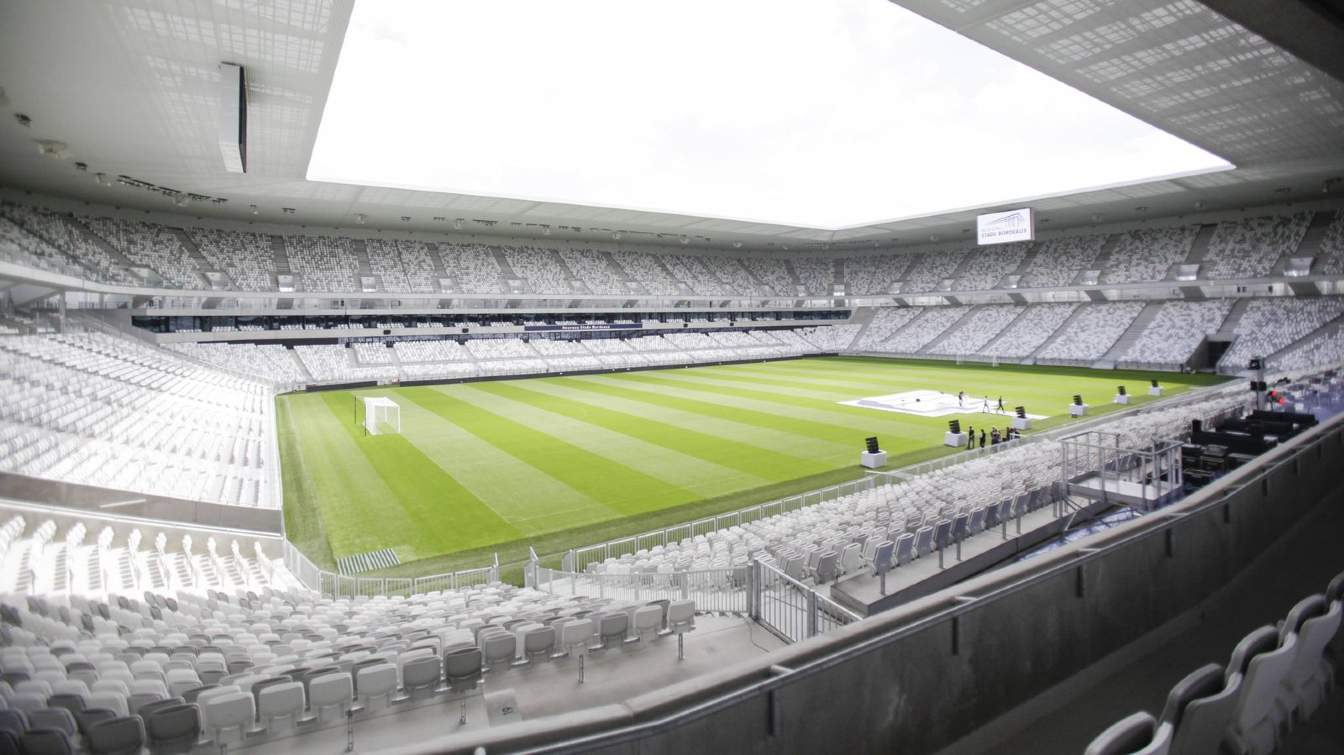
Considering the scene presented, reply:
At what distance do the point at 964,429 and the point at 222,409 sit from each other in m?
28.9

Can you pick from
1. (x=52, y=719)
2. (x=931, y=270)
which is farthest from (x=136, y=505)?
(x=931, y=270)

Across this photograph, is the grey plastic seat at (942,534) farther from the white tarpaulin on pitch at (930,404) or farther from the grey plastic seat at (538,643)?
Result: the white tarpaulin on pitch at (930,404)

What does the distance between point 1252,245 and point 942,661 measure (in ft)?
191

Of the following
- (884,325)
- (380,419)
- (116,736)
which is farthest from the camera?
(884,325)

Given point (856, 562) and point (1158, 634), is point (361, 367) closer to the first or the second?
point (856, 562)

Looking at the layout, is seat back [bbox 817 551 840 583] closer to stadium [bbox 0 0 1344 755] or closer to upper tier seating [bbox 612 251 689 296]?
stadium [bbox 0 0 1344 755]

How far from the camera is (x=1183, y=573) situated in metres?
5.38

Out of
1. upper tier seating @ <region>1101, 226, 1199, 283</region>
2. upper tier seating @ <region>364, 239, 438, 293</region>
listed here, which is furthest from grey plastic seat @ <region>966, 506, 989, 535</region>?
upper tier seating @ <region>1101, 226, 1199, 283</region>

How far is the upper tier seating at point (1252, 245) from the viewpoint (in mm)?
43781

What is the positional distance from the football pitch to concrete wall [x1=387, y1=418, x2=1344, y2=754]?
10656 millimetres

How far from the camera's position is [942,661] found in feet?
12.3

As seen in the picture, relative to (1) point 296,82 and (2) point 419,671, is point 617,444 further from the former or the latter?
(2) point 419,671

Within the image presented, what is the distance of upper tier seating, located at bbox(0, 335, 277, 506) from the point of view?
14.2m

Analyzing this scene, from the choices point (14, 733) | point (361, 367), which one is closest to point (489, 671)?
point (14, 733)
